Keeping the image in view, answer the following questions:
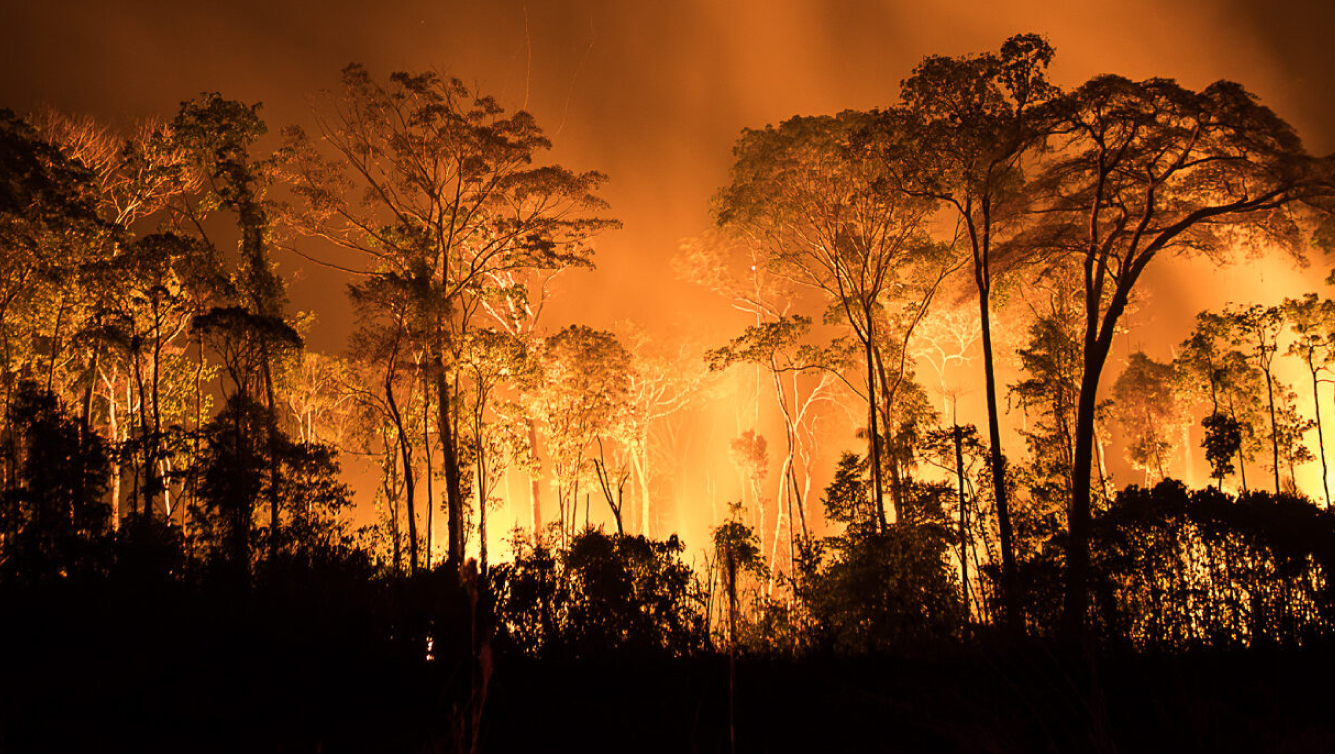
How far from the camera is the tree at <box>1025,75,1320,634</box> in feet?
38.7

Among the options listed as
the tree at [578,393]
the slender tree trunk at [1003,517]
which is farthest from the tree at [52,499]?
the tree at [578,393]

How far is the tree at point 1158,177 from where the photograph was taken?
11.8 m

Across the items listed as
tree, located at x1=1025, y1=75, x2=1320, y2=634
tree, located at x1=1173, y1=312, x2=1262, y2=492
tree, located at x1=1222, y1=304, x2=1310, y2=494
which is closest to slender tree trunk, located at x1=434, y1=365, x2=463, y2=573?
tree, located at x1=1025, y1=75, x2=1320, y2=634

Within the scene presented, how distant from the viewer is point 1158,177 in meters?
13.1

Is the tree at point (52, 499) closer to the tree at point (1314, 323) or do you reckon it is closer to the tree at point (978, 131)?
the tree at point (978, 131)

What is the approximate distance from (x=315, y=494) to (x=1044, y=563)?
14.9m

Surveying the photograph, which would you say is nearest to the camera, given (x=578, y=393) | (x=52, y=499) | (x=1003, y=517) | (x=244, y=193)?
(x=52, y=499)

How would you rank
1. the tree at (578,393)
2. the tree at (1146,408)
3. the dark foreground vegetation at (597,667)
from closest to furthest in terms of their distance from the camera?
the dark foreground vegetation at (597,667) → the tree at (578,393) → the tree at (1146,408)

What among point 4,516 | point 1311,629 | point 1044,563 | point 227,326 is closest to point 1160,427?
point 1044,563

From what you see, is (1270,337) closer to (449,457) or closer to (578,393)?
(578,393)

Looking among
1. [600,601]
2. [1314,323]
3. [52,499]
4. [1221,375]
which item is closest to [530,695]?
[600,601]

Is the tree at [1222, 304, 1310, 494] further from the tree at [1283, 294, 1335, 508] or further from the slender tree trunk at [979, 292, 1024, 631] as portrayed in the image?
the slender tree trunk at [979, 292, 1024, 631]

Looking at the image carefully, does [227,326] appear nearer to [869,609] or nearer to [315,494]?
[315,494]

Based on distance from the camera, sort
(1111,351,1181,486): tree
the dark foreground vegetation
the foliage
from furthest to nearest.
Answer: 1. (1111,351,1181,486): tree
2. the foliage
3. the dark foreground vegetation
